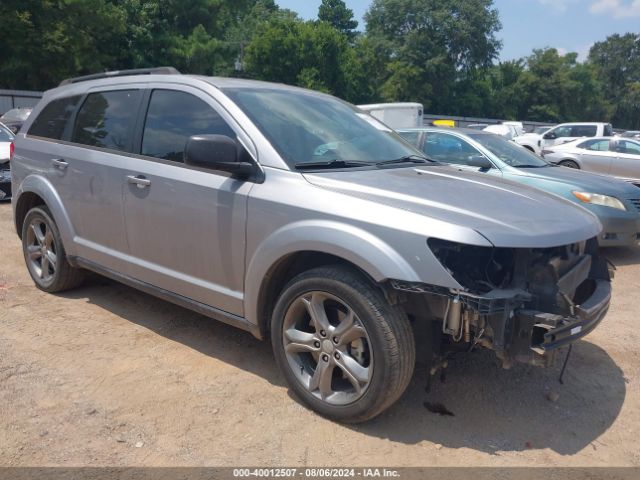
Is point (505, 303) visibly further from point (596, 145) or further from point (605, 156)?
point (596, 145)

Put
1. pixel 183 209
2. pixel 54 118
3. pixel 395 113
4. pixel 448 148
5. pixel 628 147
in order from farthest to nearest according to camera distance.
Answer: pixel 395 113 < pixel 628 147 < pixel 448 148 < pixel 54 118 < pixel 183 209

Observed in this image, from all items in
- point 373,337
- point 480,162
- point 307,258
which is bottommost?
point 373,337

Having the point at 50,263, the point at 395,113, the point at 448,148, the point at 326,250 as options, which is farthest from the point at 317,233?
the point at 395,113

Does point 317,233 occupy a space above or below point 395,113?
below

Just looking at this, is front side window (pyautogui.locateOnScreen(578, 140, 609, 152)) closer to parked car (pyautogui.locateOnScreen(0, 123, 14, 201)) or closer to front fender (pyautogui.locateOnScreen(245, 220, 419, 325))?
parked car (pyautogui.locateOnScreen(0, 123, 14, 201))

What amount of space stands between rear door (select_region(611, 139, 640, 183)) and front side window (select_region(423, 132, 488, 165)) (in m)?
7.01

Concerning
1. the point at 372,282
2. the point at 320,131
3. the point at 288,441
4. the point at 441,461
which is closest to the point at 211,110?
the point at 320,131

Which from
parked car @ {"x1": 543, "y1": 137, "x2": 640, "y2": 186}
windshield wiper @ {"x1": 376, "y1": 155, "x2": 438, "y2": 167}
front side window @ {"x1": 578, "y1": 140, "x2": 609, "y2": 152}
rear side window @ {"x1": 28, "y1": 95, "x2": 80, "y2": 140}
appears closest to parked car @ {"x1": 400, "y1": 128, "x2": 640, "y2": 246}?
windshield wiper @ {"x1": 376, "y1": 155, "x2": 438, "y2": 167}

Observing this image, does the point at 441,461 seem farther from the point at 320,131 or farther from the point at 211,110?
the point at 211,110

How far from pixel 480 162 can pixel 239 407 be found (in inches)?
186

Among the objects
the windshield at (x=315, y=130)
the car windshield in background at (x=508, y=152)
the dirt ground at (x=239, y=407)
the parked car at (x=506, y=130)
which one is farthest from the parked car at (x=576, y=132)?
the dirt ground at (x=239, y=407)

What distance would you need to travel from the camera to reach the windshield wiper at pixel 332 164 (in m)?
3.45

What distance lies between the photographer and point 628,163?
13.2 meters

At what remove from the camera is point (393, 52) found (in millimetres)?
57062
